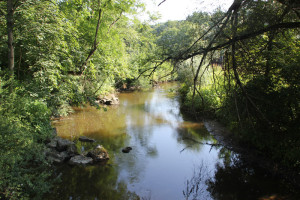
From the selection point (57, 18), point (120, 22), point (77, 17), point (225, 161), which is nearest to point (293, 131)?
point (225, 161)

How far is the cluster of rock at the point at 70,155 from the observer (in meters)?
8.16

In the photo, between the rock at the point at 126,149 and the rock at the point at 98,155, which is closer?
the rock at the point at 98,155

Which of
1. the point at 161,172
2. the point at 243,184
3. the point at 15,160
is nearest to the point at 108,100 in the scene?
the point at 161,172

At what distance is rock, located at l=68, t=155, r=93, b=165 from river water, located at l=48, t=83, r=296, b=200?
29 centimetres

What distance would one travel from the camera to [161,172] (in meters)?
7.75

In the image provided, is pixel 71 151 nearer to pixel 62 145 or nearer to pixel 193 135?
pixel 62 145

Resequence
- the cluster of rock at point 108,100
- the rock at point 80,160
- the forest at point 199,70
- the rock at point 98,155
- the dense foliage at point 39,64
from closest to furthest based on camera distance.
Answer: the forest at point 199,70 → the dense foliage at point 39,64 → the rock at point 80,160 → the rock at point 98,155 → the cluster of rock at point 108,100

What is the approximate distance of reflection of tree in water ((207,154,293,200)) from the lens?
5965 mm

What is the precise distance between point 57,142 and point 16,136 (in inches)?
208

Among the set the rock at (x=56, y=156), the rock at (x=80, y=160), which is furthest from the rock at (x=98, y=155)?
the rock at (x=56, y=156)

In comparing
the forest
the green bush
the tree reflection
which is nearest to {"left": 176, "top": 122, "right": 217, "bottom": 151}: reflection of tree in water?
the forest

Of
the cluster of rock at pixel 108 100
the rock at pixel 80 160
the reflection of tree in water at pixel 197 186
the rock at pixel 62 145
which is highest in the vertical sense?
the cluster of rock at pixel 108 100

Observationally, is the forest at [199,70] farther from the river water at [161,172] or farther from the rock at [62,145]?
the rock at [62,145]

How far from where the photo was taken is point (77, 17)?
422 inches
